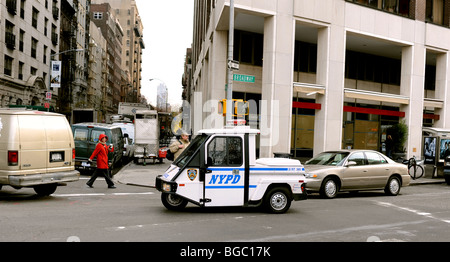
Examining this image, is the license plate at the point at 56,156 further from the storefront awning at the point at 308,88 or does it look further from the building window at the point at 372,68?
the building window at the point at 372,68

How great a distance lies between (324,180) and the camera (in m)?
12.6

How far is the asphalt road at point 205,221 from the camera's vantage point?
6832 mm

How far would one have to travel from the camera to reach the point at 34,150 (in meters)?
10.2

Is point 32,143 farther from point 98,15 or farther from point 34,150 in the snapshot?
point 98,15

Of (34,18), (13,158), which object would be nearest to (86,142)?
(13,158)

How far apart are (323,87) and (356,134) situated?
8683mm

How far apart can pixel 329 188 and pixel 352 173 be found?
999 mm

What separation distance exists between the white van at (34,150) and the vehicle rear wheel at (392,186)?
10.1 m

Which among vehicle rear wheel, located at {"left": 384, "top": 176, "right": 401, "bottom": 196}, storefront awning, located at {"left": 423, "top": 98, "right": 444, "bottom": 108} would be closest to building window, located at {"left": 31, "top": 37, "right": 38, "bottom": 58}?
storefront awning, located at {"left": 423, "top": 98, "right": 444, "bottom": 108}

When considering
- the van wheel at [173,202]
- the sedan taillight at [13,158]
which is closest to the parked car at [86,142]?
the sedan taillight at [13,158]

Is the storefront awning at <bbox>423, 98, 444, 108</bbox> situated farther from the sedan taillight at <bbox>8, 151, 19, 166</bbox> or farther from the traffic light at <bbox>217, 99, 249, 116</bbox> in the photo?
the sedan taillight at <bbox>8, 151, 19, 166</bbox>

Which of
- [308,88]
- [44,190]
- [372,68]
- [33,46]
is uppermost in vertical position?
[33,46]

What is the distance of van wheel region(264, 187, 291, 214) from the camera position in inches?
363

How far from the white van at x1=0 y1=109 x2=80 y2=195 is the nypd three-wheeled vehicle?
3.30 metres
